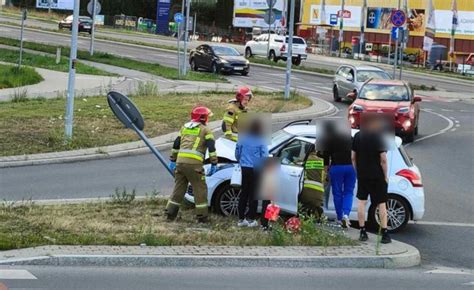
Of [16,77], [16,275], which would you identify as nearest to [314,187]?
[16,275]

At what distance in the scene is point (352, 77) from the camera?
98.9 ft

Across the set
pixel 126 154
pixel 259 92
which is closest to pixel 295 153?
pixel 126 154

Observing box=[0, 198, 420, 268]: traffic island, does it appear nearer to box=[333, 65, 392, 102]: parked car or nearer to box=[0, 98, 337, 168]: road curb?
box=[0, 98, 337, 168]: road curb

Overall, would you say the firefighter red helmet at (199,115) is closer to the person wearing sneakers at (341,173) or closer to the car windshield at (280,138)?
the car windshield at (280,138)

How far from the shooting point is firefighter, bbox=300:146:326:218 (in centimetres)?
1026

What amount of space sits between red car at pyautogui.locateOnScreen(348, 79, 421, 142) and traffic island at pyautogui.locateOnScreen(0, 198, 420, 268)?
33.4 feet

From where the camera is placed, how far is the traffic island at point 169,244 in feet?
26.9

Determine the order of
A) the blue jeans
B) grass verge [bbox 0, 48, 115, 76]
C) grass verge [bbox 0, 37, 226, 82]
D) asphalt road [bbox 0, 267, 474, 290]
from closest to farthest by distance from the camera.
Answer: asphalt road [bbox 0, 267, 474, 290], the blue jeans, grass verge [bbox 0, 48, 115, 76], grass verge [bbox 0, 37, 226, 82]

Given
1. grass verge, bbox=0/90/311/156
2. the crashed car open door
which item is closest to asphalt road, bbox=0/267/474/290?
the crashed car open door

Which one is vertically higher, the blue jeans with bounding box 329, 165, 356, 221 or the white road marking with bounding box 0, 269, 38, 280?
the blue jeans with bounding box 329, 165, 356, 221

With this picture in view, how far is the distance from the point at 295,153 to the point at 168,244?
269 cm

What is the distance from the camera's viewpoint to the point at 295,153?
1068 cm

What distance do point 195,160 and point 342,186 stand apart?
1.99m

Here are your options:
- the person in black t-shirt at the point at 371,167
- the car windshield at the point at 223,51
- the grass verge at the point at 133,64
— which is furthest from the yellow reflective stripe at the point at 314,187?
the car windshield at the point at 223,51
